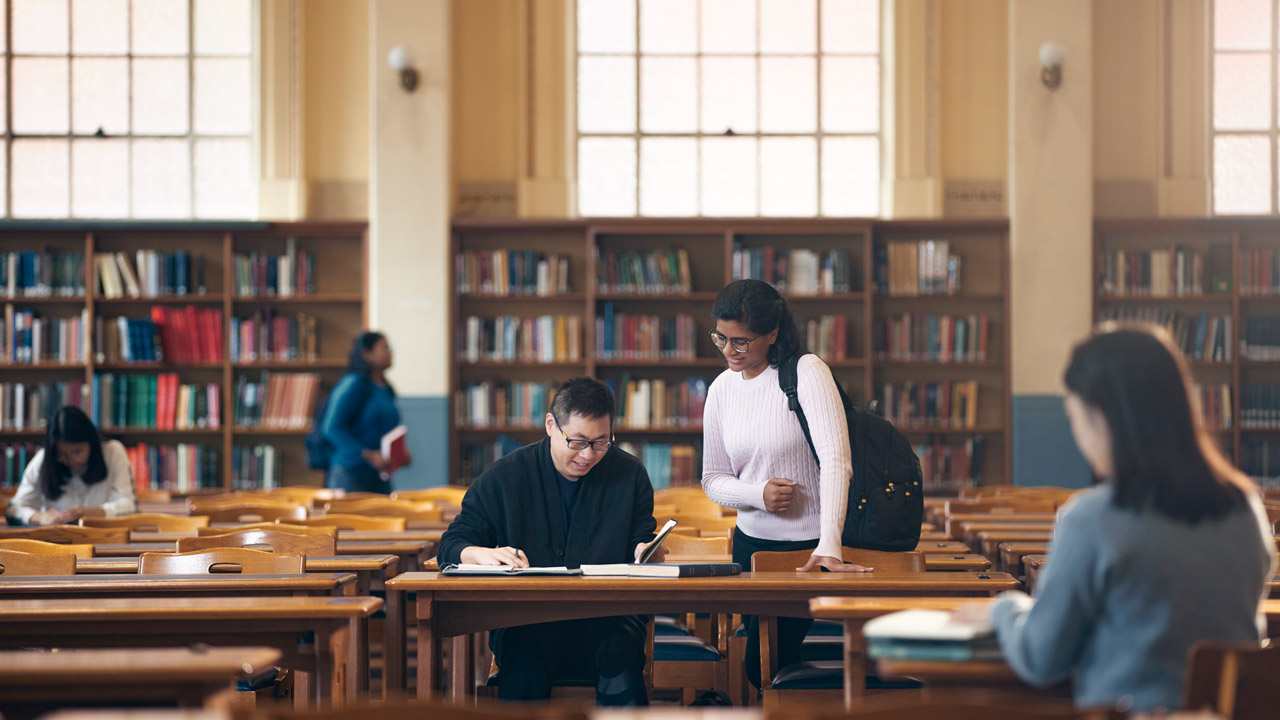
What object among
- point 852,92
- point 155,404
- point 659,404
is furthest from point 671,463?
point 155,404

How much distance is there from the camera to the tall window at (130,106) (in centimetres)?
891

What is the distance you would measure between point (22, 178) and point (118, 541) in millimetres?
5650

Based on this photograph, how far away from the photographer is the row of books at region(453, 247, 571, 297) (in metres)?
8.45

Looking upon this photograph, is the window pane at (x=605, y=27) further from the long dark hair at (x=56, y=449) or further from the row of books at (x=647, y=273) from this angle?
the long dark hair at (x=56, y=449)

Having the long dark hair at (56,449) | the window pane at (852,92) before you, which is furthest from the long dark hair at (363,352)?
the window pane at (852,92)

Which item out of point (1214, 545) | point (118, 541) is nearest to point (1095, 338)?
point (1214, 545)

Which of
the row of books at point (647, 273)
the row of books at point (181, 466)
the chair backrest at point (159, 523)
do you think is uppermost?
the row of books at point (647, 273)

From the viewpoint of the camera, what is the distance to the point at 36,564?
11.6 feet

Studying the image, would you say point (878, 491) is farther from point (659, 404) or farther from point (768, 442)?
point (659, 404)

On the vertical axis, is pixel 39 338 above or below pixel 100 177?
below

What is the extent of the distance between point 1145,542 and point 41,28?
937 cm

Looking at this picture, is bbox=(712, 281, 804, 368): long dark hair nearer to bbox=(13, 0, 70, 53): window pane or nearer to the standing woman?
the standing woman

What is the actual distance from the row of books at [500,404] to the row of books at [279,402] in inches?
41.9

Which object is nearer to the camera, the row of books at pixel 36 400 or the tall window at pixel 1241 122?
the row of books at pixel 36 400
